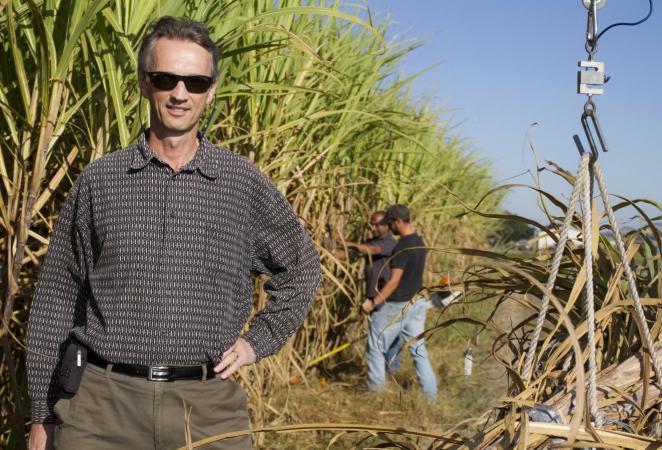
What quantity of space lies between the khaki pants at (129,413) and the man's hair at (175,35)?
0.80m

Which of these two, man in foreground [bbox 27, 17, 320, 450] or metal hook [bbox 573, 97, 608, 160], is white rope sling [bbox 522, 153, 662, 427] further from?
man in foreground [bbox 27, 17, 320, 450]

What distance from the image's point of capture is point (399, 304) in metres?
7.48

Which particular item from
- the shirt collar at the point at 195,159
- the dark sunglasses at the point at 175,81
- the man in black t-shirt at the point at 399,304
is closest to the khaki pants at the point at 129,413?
the shirt collar at the point at 195,159

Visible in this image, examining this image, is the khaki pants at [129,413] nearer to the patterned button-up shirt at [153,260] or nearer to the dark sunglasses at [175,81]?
the patterned button-up shirt at [153,260]

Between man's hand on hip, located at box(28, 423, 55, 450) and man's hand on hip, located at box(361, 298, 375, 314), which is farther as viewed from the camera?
man's hand on hip, located at box(361, 298, 375, 314)

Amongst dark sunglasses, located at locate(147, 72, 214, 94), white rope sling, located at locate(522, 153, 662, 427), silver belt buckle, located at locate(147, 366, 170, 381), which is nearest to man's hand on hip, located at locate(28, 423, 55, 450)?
silver belt buckle, located at locate(147, 366, 170, 381)

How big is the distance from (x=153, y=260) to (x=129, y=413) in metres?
0.38

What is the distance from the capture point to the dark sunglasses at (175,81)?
2.23 m

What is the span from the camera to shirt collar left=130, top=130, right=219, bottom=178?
222 cm

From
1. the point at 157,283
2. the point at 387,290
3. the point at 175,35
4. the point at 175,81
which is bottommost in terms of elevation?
the point at 387,290

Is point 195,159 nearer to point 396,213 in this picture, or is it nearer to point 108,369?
point 108,369

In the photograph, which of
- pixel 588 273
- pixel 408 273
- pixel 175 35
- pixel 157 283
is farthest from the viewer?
pixel 408 273

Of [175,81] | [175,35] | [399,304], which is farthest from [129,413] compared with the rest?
[399,304]

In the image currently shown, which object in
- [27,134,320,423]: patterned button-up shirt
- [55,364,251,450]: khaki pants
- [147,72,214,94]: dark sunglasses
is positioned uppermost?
[147,72,214,94]: dark sunglasses
